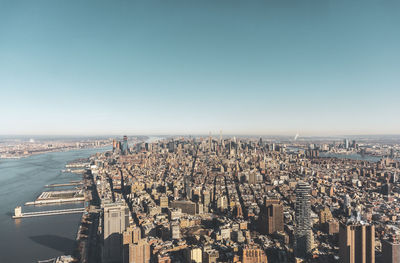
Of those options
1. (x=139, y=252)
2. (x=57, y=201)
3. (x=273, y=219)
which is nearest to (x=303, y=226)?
(x=273, y=219)

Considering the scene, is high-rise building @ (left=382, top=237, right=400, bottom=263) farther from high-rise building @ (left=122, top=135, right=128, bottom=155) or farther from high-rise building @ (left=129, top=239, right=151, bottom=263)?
high-rise building @ (left=122, top=135, right=128, bottom=155)

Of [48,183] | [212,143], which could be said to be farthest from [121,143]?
[48,183]

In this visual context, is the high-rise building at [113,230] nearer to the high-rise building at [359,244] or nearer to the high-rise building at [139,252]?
the high-rise building at [139,252]

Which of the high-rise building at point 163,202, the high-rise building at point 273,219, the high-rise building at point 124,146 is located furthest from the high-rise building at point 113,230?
the high-rise building at point 124,146

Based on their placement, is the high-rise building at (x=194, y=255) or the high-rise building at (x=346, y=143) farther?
the high-rise building at (x=346, y=143)

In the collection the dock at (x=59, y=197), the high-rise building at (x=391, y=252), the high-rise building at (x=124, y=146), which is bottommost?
the dock at (x=59, y=197)

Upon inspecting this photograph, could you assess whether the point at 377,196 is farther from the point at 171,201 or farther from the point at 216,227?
the point at 171,201

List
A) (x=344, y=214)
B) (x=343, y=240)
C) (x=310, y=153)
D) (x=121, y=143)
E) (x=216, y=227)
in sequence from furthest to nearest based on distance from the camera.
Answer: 1. (x=121, y=143)
2. (x=310, y=153)
3. (x=344, y=214)
4. (x=216, y=227)
5. (x=343, y=240)
